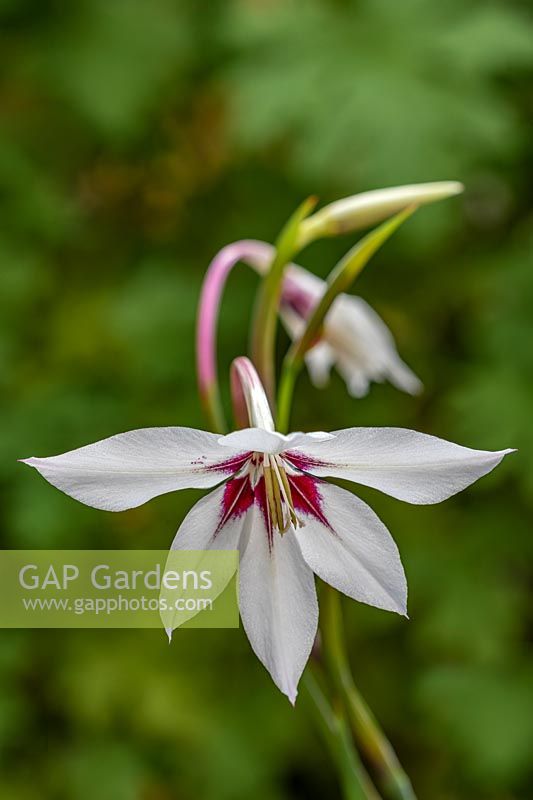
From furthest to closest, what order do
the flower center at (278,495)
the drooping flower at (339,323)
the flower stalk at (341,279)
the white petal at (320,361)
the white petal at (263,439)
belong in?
the white petal at (320,361), the drooping flower at (339,323), the flower stalk at (341,279), the flower center at (278,495), the white petal at (263,439)

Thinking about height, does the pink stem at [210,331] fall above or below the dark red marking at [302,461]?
above

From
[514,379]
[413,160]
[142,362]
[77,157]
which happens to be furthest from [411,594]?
[77,157]

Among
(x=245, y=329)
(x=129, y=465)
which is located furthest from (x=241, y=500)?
(x=245, y=329)

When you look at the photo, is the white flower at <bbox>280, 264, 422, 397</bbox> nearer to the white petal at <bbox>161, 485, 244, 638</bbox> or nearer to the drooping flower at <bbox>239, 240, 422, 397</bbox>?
the drooping flower at <bbox>239, 240, 422, 397</bbox>

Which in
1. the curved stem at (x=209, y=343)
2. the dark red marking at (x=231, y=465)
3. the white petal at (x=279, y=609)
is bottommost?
the white petal at (x=279, y=609)

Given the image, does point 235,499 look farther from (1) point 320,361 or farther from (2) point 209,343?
(1) point 320,361

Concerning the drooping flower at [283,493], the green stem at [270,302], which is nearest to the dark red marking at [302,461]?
the drooping flower at [283,493]

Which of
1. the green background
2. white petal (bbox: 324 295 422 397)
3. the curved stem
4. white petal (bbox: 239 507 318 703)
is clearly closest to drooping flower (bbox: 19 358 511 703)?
white petal (bbox: 239 507 318 703)

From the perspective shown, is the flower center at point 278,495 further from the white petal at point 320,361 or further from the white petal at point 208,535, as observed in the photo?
the white petal at point 320,361
